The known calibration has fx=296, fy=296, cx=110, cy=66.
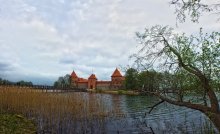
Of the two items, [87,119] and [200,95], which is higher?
[200,95]

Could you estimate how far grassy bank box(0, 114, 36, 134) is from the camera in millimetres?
11528

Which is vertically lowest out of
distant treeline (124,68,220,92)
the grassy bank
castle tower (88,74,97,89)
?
the grassy bank

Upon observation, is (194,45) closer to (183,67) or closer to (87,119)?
(183,67)

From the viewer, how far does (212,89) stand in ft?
27.5

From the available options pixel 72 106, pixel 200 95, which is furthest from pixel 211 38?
pixel 72 106

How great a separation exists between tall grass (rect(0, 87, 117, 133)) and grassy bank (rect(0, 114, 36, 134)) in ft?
1.73

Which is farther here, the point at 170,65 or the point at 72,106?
the point at 72,106

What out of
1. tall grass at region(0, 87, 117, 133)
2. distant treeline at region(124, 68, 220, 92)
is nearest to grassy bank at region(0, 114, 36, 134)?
tall grass at region(0, 87, 117, 133)

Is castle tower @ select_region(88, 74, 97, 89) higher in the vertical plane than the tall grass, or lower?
higher

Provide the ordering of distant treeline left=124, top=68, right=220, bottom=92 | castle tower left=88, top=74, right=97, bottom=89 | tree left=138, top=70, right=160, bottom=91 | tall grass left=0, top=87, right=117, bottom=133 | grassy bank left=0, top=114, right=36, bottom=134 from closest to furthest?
distant treeline left=124, top=68, right=220, bottom=92, tree left=138, top=70, right=160, bottom=91, grassy bank left=0, top=114, right=36, bottom=134, tall grass left=0, top=87, right=117, bottom=133, castle tower left=88, top=74, right=97, bottom=89

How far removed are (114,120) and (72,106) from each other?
104 inches

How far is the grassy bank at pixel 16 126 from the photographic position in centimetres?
1153

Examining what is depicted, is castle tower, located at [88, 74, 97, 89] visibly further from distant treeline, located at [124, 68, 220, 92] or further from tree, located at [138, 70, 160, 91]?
distant treeline, located at [124, 68, 220, 92]

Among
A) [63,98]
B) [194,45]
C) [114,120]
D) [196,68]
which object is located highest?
[194,45]
